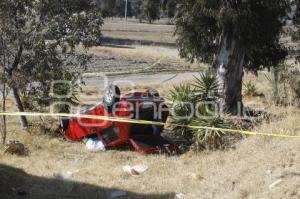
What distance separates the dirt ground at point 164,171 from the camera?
7.95m

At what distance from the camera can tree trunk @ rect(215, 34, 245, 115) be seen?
1371 centimetres

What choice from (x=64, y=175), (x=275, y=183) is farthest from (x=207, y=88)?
(x=275, y=183)

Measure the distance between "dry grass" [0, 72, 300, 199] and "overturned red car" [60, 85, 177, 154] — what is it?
324 millimetres

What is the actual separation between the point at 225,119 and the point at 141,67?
1893 cm

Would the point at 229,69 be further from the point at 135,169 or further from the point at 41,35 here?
the point at 135,169

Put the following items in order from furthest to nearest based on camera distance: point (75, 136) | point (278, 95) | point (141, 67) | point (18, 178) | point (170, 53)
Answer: point (170, 53), point (141, 67), point (278, 95), point (75, 136), point (18, 178)

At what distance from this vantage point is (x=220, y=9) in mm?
12391

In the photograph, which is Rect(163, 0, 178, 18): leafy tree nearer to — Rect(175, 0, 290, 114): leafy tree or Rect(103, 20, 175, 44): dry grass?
Rect(175, 0, 290, 114): leafy tree

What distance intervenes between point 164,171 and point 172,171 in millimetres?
140

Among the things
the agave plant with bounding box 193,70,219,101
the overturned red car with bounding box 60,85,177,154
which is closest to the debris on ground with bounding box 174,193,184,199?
the overturned red car with bounding box 60,85,177,154

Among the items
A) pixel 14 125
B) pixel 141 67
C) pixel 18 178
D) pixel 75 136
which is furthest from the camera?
pixel 141 67

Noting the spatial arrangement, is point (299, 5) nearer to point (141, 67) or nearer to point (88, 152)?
point (88, 152)

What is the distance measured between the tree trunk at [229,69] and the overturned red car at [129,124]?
236 cm

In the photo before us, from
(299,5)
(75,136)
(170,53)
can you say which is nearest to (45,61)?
(75,136)
